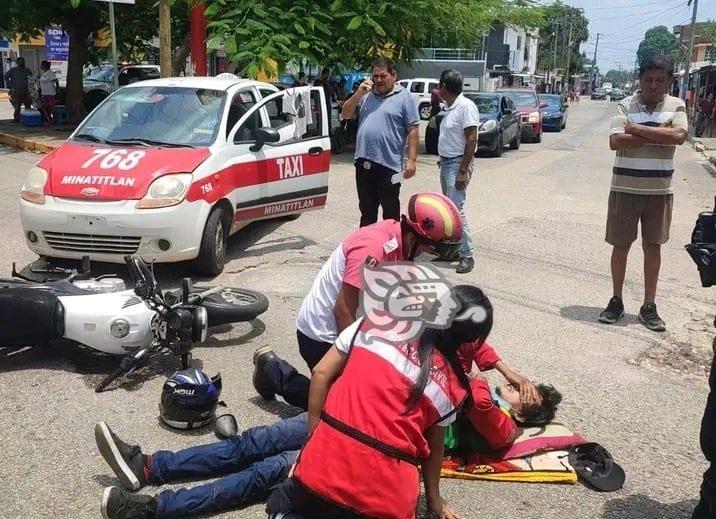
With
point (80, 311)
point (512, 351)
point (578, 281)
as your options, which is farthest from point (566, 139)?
point (80, 311)

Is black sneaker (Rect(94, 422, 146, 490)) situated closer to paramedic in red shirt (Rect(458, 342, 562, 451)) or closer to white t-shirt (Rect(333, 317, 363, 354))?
white t-shirt (Rect(333, 317, 363, 354))

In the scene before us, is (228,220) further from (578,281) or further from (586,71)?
(586,71)

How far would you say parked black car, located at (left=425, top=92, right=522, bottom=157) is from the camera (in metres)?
17.3

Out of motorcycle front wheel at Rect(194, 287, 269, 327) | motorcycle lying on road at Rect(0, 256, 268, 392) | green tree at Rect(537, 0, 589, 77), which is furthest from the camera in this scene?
green tree at Rect(537, 0, 589, 77)

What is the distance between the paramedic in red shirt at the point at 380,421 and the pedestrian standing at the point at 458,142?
4.54 metres

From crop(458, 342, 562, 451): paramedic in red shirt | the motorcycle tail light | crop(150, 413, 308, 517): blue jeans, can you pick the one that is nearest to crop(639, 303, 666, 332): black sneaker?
crop(458, 342, 562, 451): paramedic in red shirt

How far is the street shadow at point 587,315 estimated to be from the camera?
5785mm

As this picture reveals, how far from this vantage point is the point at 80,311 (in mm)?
4289

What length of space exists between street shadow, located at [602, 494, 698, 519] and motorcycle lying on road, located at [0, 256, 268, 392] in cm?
237

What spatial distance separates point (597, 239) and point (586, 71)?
472 ft

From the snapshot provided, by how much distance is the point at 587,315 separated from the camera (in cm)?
596

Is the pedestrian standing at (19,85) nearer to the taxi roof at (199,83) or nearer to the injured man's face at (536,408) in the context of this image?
the taxi roof at (199,83)

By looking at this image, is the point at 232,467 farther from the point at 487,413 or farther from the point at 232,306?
the point at 232,306

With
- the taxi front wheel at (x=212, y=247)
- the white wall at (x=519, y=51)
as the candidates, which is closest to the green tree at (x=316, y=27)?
the taxi front wheel at (x=212, y=247)
